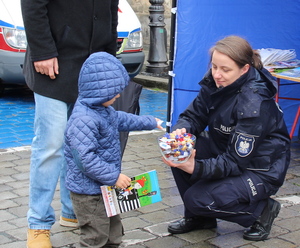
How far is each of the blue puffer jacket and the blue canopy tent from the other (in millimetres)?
2571

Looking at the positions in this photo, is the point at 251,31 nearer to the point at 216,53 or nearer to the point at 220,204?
the point at 216,53

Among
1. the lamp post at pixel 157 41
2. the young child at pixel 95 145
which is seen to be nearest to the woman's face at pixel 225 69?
the young child at pixel 95 145

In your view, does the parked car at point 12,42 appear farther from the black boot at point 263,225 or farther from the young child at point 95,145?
the black boot at point 263,225

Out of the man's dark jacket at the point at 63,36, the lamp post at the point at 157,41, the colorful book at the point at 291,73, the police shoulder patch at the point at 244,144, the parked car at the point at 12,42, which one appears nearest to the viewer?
the man's dark jacket at the point at 63,36

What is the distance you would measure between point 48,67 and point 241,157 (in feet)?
4.02

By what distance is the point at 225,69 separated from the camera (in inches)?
132

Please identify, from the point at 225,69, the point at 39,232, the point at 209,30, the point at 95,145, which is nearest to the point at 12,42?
the point at 209,30

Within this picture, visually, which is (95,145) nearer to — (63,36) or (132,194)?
(132,194)

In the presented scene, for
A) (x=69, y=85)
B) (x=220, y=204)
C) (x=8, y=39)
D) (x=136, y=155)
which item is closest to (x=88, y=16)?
(x=69, y=85)

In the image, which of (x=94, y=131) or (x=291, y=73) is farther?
(x=291, y=73)

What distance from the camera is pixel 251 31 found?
5.80 m

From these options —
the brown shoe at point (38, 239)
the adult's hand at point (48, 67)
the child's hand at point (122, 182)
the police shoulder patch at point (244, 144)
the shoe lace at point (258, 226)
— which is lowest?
the brown shoe at point (38, 239)

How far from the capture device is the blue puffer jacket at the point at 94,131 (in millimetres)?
2836

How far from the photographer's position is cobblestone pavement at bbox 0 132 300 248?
136 inches
